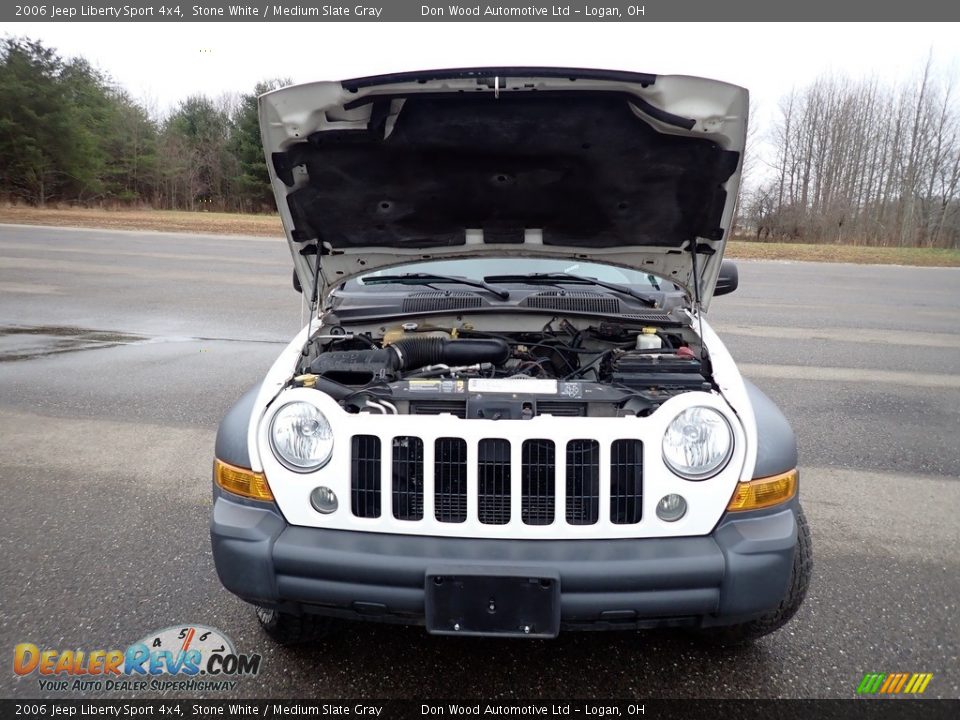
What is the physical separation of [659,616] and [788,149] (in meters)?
38.6

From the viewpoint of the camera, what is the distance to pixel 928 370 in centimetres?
692

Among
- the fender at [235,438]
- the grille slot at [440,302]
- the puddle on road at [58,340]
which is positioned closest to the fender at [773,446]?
the grille slot at [440,302]

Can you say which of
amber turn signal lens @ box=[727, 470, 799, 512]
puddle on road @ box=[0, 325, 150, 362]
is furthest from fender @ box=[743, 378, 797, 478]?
puddle on road @ box=[0, 325, 150, 362]

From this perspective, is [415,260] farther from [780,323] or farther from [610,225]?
[780,323]

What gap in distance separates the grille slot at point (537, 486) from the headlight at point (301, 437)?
2.17ft

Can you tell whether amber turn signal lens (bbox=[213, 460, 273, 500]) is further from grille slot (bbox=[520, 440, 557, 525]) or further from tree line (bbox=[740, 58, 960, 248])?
tree line (bbox=[740, 58, 960, 248])

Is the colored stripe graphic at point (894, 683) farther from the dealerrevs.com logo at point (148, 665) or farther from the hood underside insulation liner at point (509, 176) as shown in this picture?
the dealerrevs.com logo at point (148, 665)

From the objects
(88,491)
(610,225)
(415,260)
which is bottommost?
(88,491)

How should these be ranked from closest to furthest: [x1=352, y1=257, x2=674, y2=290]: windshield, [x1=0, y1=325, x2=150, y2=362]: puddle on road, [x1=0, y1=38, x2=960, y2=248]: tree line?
[x1=352, y1=257, x2=674, y2=290]: windshield < [x1=0, y1=325, x2=150, y2=362]: puddle on road < [x1=0, y1=38, x2=960, y2=248]: tree line

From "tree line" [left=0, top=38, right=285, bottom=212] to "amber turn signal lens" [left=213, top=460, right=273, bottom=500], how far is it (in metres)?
39.2

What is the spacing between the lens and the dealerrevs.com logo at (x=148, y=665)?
2.30 meters

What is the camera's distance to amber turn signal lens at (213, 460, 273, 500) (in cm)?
215

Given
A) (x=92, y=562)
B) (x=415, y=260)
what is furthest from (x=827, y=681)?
(x=92, y=562)

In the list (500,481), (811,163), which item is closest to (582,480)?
(500,481)
